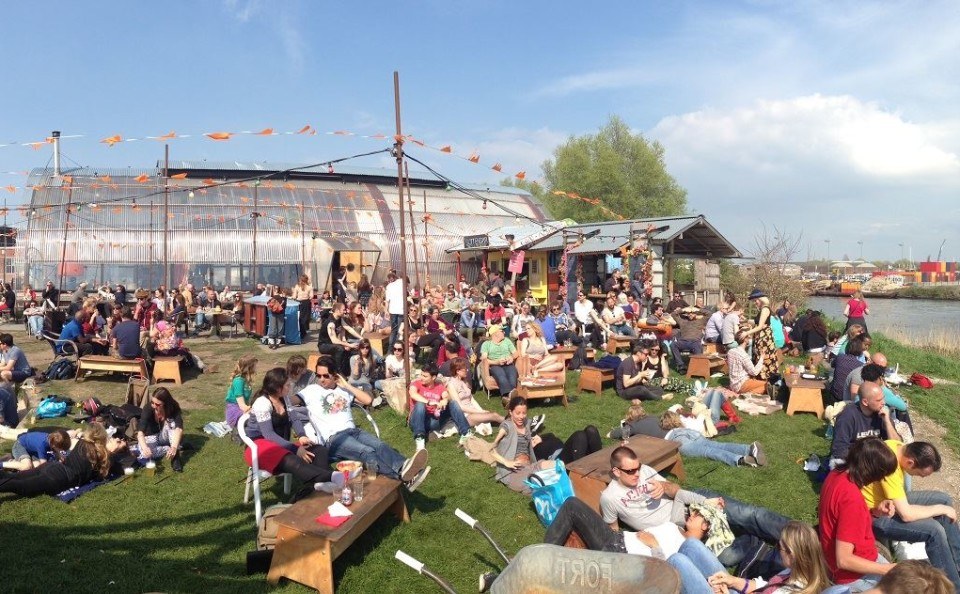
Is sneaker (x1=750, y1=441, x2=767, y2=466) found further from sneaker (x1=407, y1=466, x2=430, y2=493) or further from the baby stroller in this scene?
the baby stroller

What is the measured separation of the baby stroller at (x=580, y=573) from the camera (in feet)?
12.0

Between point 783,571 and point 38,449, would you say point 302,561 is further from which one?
point 38,449

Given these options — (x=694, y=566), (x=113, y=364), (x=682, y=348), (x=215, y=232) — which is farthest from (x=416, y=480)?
(x=215, y=232)

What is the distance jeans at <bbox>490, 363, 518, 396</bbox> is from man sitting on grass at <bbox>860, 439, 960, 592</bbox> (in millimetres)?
6202

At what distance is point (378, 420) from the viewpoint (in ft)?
31.7

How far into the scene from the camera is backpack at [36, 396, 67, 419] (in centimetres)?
952

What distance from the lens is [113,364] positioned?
453 inches

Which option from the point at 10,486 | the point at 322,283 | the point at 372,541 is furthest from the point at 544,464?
the point at 322,283

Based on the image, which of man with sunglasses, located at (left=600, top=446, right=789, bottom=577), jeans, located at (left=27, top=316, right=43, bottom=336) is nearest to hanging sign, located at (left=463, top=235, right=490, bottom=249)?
jeans, located at (left=27, top=316, right=43, bottom=336)

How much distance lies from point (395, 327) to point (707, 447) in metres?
7.25

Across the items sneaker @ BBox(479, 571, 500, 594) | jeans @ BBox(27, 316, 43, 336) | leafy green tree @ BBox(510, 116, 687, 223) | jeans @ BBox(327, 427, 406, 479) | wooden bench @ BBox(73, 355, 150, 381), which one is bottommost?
sneaker @ BBox(479, 571, 500, 594)

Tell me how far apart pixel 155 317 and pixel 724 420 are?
1146 cm

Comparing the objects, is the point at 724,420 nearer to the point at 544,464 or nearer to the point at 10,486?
the point at 544,464

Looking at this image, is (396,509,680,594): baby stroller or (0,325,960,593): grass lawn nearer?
(396,509,680,594): baby stroller
